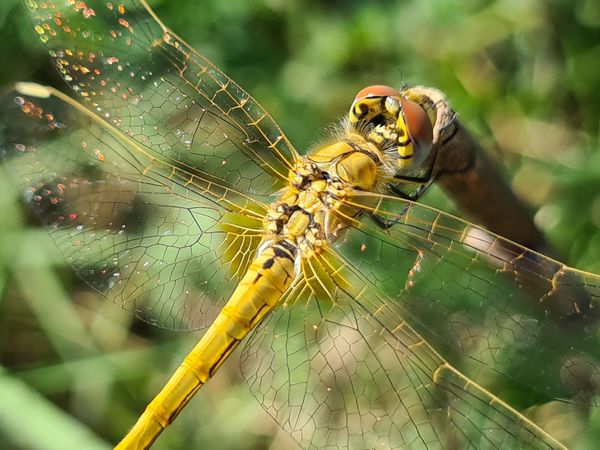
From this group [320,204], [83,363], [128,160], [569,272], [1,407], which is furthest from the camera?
[83,363]

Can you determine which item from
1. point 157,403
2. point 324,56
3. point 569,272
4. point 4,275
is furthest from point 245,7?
point 569,272

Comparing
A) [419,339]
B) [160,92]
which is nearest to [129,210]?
[160,92]

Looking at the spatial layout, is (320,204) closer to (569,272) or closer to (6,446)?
(569,272)

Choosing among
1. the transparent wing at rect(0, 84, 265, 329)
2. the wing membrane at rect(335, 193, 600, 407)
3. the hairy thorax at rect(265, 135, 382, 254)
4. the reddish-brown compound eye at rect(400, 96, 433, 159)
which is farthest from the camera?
the transparent wing at rect(0, 84, 265, 329)

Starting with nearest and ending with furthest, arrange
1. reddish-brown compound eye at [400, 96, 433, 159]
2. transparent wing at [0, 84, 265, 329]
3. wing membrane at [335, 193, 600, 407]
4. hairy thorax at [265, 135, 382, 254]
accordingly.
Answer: wing membrane at [335, 193, 600, 407], reddish-brown compound eye at [400, 96, 433, 159], hairy thorax at [265, 135, 382, 254], transparent wing at [0, 84, 265, 329]

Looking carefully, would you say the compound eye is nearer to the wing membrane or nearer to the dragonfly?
the dragonfly

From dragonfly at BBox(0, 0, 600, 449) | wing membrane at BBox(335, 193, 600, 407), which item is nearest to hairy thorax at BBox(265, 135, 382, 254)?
dragonfly at BBox(0, 0, 600, 449)

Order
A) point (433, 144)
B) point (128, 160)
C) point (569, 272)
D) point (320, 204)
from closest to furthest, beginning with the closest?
point (569, 272) → point (433, 144) → point (320, 204) → point (128, 160)

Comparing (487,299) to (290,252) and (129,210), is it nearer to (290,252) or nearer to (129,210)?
(290,252)
